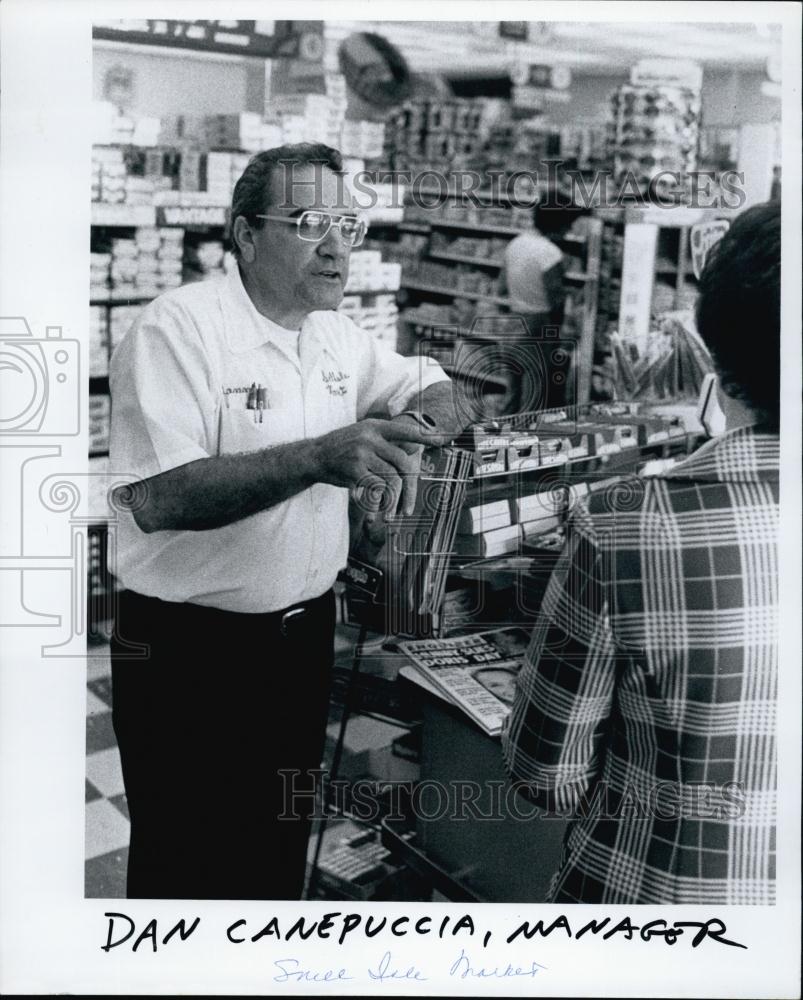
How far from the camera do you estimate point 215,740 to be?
1.98 m

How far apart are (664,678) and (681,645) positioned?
0.17 feet

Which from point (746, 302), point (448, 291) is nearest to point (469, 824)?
point (746, 302)

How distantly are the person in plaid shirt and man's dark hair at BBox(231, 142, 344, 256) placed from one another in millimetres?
745

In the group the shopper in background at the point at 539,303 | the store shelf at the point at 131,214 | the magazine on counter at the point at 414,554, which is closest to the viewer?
the magazine on counter at the point at 414,554

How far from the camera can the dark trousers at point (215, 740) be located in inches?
75.4

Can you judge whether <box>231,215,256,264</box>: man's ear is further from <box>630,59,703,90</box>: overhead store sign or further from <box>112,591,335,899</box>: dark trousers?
<box>630,59,703,90</box>: overhead store sign

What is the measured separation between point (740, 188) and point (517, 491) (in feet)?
2.23

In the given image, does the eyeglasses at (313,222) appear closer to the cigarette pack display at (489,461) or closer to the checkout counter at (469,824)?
the cigarette pack display at (489,461)

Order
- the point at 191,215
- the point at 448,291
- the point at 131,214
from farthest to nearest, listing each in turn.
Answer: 1. the point at 448,291
2. the point at 191,215
3. the point at 131,214

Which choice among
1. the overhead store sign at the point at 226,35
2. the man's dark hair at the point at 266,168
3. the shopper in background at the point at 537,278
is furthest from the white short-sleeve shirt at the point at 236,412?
the shopper in background at the point at 537,278

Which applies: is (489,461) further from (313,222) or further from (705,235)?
(705,235)

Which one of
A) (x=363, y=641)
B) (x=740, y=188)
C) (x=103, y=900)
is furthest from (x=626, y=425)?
(x=103, y=900)

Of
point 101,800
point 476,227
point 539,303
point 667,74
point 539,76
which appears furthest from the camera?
point 476,227

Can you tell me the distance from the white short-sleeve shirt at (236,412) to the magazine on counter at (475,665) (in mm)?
257
